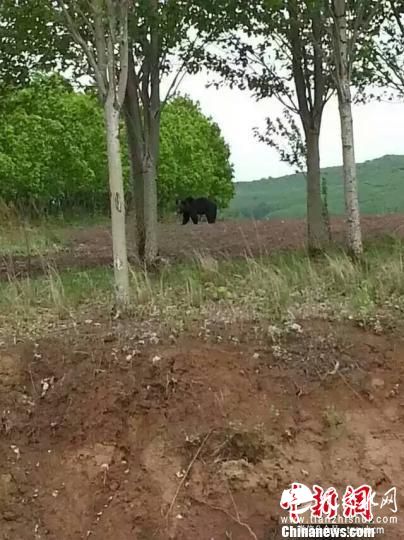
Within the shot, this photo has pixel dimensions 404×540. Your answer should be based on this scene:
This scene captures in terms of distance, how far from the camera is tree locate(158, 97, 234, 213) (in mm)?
24672

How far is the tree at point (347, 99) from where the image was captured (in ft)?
27.6

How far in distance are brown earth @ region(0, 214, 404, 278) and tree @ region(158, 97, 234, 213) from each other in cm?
628

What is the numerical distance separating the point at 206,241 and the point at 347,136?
249 inches

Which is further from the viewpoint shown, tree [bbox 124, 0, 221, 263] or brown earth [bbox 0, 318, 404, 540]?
tree [bbox 124, 0, 221, 263]

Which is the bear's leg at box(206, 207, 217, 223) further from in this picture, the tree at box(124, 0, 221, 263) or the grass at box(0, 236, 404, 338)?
the grass at box(0, 236, 404, 338)

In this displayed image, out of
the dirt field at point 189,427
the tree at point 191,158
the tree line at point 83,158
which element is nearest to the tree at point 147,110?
the dirt field at point 189,427

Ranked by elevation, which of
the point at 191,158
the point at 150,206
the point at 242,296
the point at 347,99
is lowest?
the point at 242,296

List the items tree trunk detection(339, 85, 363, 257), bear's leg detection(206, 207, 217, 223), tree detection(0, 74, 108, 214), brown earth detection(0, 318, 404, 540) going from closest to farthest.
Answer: brown earth detection(0, 318, 404, 540) → tree trunk detection(339, 85, 363, 257) → bear's leg detection(206, 207, 217, 223) → tree detection(0, 74, 108, 214)

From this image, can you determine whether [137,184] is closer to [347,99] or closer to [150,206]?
[150,206]

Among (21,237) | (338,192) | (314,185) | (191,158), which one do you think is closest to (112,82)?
(314,185)

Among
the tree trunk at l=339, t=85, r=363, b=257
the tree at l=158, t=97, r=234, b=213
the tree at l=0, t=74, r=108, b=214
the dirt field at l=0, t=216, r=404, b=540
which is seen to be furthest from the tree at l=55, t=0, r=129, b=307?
the tree at l=158, t=97, r=234, b=213

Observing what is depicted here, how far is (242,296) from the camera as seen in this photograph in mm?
7168

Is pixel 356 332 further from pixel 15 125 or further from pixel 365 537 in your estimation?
pixel 15 125

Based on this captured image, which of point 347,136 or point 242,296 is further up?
point 347,136
